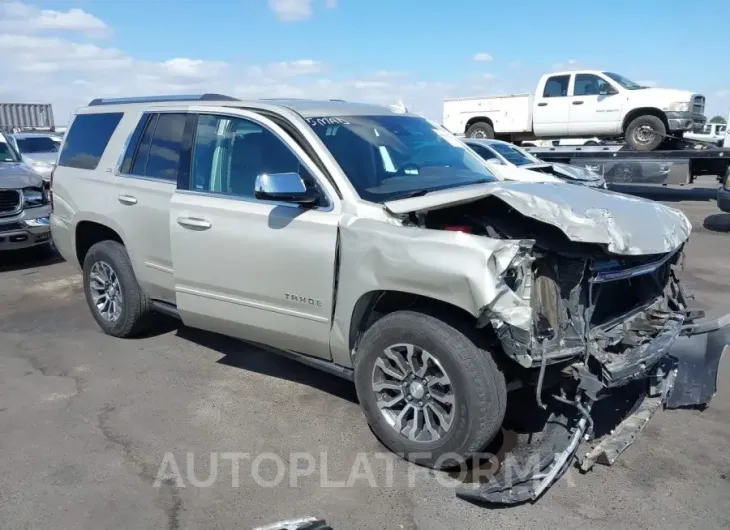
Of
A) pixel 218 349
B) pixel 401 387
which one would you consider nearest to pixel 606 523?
pixel 401 387

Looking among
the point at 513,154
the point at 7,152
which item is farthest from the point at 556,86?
the point at 7,152

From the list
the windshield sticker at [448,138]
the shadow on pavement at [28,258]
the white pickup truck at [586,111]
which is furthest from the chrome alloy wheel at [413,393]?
the white pickup truck at [586,111]

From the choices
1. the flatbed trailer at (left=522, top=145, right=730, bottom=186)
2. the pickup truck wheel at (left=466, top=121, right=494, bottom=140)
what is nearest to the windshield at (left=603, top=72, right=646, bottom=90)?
the flatbed trailer at (left=522, top=145, right=730, bottom=186)

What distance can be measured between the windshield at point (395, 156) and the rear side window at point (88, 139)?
7.62 ft

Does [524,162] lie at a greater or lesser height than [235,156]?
lesser

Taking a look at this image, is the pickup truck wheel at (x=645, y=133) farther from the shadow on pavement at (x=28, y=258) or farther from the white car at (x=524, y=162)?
the shadow on pavement at (x=28, y=258)

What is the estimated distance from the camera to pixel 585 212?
3328mm

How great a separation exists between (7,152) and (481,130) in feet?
40.3

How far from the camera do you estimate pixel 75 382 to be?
4883 millimetres

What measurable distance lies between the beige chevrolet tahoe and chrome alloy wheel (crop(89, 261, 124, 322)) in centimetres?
47

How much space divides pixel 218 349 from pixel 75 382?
3.78ft

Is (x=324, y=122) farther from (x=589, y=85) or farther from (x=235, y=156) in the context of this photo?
(x=589, y=85)

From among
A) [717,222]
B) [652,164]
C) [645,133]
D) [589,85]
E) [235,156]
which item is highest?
[589,85]

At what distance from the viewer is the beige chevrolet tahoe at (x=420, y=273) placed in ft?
10.7
